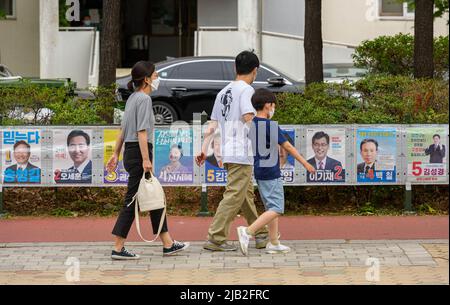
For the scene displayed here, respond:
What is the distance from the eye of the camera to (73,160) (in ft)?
38.6

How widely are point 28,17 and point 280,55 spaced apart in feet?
26.5

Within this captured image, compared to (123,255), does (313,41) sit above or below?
above

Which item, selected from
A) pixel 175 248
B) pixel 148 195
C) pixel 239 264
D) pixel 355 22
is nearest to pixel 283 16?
pixel 355 22

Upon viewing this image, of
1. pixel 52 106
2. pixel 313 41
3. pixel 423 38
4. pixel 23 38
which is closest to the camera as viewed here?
pixel 52 106

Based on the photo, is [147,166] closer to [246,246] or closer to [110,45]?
[246,246]

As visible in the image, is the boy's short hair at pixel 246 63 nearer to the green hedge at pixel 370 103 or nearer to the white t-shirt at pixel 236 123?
the white t-shirt at pixel 236 123

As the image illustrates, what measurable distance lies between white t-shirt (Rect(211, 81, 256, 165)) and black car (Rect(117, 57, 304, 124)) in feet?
27.9

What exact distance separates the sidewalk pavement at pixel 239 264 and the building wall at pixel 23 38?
20059 millimetres

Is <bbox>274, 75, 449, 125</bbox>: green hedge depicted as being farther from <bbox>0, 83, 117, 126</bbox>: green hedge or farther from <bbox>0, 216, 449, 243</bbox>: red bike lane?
<bbox>0, 83, 117, 126</bbox>: green hedge

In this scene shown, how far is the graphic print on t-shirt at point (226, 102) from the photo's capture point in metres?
9.47

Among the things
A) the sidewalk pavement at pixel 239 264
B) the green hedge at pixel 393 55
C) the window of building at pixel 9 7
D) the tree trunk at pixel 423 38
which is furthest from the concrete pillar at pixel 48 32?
the sidewalk pavement at pixel 239 264

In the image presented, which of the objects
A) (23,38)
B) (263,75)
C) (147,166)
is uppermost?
(23,38)

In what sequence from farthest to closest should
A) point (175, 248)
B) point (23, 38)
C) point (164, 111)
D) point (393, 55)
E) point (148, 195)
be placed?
point (23, 38) < point (164, 111) < point (393, 55) < point (175, 248) < point (148, 195)

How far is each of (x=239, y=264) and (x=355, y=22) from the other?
21.0m
